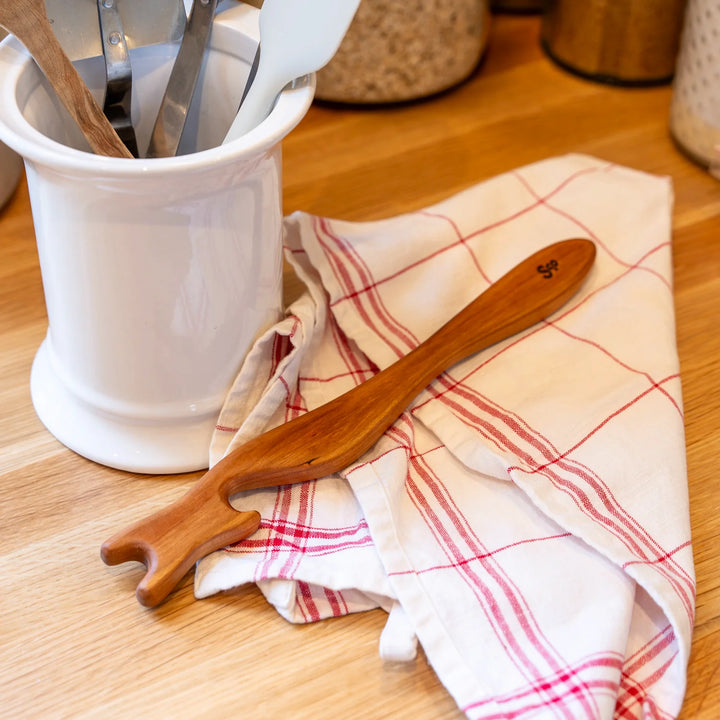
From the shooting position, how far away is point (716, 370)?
505 mm

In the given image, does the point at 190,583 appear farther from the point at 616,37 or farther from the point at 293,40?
the point at 616,37

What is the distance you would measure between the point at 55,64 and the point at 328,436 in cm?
19

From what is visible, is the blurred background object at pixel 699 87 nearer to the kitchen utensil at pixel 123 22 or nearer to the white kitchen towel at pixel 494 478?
the white kitchen towel at pixel 494 478

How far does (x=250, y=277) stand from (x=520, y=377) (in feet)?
0.48

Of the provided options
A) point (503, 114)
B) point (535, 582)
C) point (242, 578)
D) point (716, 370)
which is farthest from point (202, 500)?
point (503, 114)

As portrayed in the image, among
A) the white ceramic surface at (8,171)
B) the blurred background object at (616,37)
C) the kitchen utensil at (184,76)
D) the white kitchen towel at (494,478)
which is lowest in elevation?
the white kitchen towel at (494,478)

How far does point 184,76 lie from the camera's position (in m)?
0.43

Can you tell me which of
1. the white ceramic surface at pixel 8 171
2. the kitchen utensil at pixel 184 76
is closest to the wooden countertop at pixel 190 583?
the white ceramic surface at pixel 8 171

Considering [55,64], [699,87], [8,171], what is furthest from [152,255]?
[699,87]

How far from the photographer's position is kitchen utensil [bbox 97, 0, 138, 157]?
1.38 ft

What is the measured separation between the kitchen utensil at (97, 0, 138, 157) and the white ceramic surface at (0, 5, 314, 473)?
12 mm

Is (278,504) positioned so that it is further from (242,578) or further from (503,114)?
(503,114)

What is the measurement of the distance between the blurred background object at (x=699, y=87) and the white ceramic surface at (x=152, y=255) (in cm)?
31

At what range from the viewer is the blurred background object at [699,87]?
0.59 m
